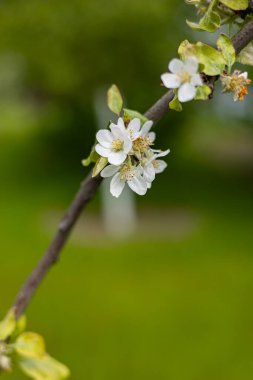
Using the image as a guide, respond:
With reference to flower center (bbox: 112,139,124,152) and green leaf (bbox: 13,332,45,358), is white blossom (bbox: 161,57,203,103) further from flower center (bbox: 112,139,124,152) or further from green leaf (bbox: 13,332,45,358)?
green leaf (bbox: 13,332,45,358)

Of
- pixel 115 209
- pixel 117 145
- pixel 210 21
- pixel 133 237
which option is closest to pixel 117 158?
pixel 117 145

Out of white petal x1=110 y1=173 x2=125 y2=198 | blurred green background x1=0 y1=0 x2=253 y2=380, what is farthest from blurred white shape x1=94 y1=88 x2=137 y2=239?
white petal x1=110 y1=173 x2=125 y2=198

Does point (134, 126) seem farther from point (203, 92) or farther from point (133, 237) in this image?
point (133, 237)

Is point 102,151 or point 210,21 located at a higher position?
point 210,21

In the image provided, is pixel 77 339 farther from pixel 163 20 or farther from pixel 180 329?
pixel 163 20

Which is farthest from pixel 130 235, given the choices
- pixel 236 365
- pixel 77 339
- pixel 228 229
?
pixel 236 365

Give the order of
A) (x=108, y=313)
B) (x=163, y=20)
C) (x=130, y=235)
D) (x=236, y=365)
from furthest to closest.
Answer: (x=130, y=235) < (x=163, y=20) < (x=108, y=313) < (x=236, y=365)
